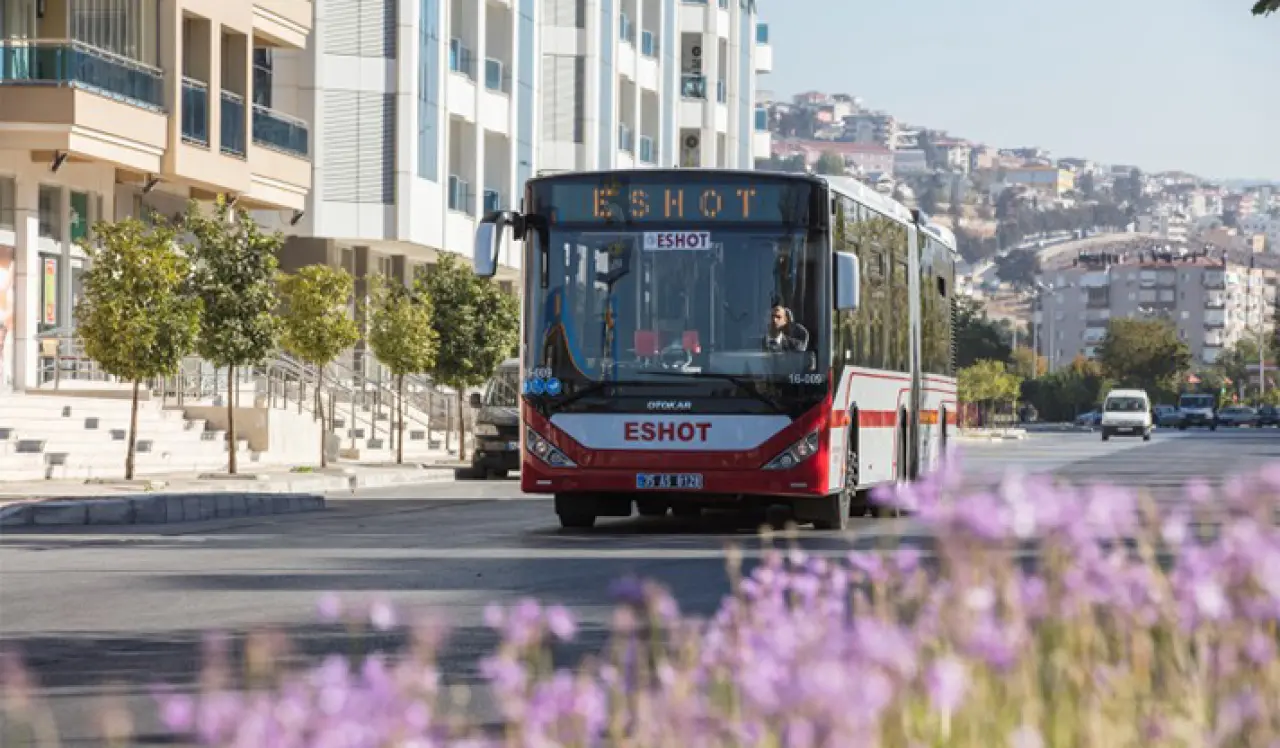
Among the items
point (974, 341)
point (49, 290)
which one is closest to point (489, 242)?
point (49, 290)

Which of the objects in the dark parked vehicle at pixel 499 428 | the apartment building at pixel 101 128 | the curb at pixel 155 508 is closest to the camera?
the curb at pixel 155 508

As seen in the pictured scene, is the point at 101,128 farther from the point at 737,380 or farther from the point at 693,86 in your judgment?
the point at 693,86

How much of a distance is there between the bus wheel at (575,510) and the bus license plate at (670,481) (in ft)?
5.60

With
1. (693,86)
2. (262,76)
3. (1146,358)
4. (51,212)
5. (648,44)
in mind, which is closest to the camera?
(51,212)

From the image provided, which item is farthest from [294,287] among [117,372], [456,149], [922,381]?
[456,149]

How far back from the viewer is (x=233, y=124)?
155ft

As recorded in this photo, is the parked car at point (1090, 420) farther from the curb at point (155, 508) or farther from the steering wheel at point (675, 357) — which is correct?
the steering wheel at point (675, 357)

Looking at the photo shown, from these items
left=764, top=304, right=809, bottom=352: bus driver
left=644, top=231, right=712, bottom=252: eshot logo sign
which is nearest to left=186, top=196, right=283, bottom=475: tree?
left=644, top=231, right=712, bottom=252: eshot logo sign

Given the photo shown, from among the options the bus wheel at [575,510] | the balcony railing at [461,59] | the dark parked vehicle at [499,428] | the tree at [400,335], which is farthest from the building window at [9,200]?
the balcony railing at [461,59]

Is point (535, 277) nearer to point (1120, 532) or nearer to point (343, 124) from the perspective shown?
point (1120, 532)

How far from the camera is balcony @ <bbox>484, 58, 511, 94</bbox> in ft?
218

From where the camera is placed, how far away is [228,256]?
35.3 m

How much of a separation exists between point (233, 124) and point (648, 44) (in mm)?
37123

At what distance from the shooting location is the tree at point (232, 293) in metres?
35.2
